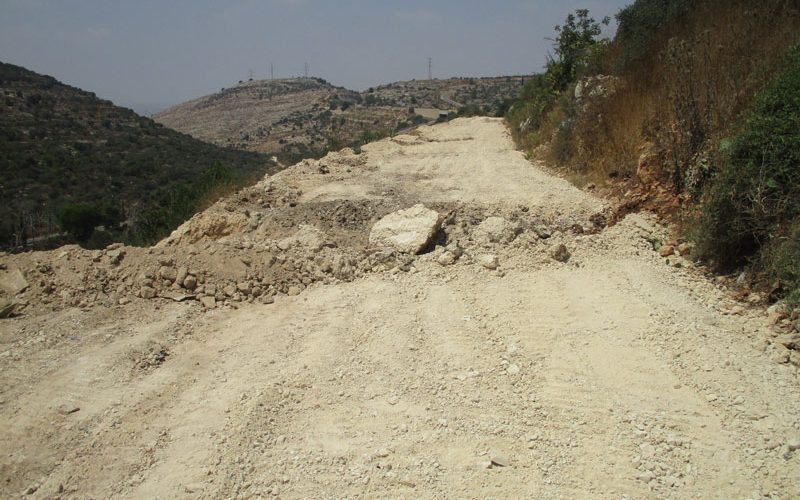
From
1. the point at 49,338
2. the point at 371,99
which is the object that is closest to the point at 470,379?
the point at 49,338

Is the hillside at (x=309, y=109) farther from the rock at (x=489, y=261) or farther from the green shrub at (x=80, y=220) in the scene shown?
the rock at (x=489, y=261)

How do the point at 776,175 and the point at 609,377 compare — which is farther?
the point at 776,175

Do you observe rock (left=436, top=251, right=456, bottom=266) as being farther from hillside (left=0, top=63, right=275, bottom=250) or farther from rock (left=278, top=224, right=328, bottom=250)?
hillside (left=0, top=63, right=275, bottom=250)

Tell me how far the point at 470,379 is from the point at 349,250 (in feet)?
9.00

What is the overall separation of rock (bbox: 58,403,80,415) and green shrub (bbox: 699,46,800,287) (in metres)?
5.55

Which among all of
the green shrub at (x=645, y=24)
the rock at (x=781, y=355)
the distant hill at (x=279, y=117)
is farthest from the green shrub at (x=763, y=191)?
the distant hill at (x=279, y=117)

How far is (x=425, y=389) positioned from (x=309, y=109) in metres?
69.3

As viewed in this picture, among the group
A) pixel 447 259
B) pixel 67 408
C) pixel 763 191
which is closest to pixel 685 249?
pixel 763 191

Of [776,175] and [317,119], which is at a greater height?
[317,119]

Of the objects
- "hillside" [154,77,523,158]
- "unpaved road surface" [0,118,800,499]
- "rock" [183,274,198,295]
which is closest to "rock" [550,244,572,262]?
"unpaved road surface" [0,118,800,499]

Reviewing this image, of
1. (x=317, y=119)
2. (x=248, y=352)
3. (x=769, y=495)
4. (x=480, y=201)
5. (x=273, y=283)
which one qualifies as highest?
(x=317, y=119)

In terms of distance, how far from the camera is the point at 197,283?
17.6ft

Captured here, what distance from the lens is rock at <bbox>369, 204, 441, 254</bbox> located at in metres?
5.91

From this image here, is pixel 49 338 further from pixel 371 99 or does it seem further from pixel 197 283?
pixel 371 99
